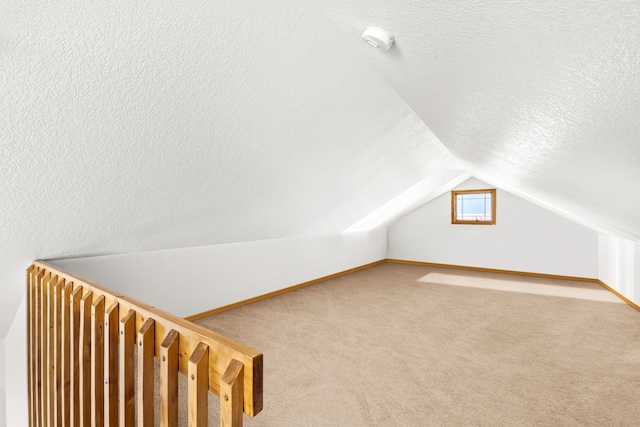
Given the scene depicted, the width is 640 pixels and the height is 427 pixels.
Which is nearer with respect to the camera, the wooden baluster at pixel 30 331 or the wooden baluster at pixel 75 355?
the wooden baluster at pixel 75 355

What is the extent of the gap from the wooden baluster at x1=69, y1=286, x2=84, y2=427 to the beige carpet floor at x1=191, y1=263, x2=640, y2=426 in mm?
647

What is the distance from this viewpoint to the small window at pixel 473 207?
609 cm

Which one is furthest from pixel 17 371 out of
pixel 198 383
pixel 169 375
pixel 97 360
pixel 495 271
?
pixel 495 271

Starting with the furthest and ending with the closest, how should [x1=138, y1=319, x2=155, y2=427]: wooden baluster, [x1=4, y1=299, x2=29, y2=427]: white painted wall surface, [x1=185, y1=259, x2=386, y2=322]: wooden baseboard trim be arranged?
[x1=185, y1=259, x2=386, y2=322]: wooden baseboard trim
[x1=4, y1=299, x2=29, y2=427]: white painted wall surface
[x1=138, y1=319, x2=155, y2=427]: wooden baluster

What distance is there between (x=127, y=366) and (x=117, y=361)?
0.16 meters

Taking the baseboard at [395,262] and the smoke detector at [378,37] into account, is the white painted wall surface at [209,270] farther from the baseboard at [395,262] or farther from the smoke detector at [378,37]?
the smoke detector at [378,37]

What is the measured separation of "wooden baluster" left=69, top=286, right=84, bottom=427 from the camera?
142 cm

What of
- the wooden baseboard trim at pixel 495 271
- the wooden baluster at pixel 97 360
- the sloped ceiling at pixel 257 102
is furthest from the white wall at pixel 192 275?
the wooden baseboard trim at pixel 495 271

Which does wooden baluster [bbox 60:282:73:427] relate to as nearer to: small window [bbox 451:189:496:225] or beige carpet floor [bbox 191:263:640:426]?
beige carpet floor [bbox 191:263:640:426]

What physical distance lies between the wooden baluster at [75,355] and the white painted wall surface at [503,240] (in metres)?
6.25

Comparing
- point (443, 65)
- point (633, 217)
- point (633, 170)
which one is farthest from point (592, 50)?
point (633, 217)

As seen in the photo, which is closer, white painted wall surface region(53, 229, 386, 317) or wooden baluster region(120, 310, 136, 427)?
wooden baluster region(120, 310, 136, 427)

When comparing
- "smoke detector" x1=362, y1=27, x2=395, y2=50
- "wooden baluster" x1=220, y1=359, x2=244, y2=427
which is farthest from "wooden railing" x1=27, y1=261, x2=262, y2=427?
"smoke detector" x1=362, y1=27, x2=395, y2=50

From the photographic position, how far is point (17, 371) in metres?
2.79
